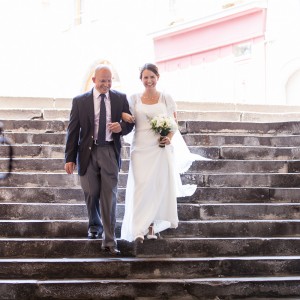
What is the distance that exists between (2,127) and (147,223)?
3.96 metres

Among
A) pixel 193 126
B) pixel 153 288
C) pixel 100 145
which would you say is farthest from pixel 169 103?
pixel 193 126

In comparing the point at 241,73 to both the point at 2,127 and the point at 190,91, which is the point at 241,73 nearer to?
the point at 190,91

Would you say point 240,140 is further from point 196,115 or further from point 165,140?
point 165,140

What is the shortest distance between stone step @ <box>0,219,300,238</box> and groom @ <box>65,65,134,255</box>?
43 cm

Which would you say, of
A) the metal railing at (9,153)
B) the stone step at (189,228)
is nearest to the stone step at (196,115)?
the metal railing at (9,153)

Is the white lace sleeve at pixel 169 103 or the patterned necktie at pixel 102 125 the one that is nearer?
the patterned necktie at pixel 102 125

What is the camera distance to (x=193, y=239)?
656 centimetres

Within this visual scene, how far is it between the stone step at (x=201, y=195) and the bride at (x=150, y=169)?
0.90 m

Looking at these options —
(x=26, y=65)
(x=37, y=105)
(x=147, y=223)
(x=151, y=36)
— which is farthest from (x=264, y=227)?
(x=26, y=65)

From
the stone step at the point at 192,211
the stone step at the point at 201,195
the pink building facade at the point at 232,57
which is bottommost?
the stone step at the point at 192,211

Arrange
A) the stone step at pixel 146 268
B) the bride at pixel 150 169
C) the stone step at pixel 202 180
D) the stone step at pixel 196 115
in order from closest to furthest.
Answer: the stone step at pixel 146 268 → the bride at pixel 150 169 → the stone step at pixel 202 180 → the stone step at pixel 196 115

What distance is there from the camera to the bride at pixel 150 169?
21.3 ft

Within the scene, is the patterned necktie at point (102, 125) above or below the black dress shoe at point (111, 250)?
above

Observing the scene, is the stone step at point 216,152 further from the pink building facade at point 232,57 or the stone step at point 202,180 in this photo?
the pink building facade at point 232,57
